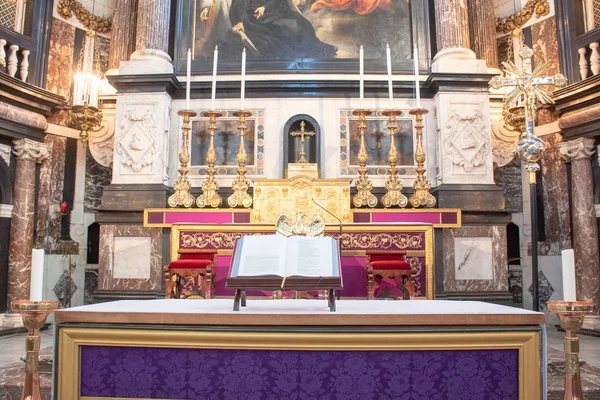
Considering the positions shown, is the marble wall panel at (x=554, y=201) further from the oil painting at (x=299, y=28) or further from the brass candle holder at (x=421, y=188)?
the oil painting at (x=299, y=28)

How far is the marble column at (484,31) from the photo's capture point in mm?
10461

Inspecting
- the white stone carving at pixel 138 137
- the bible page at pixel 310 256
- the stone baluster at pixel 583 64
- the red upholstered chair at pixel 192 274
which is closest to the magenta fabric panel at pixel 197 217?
the red upholstered chair at pixel 192 274

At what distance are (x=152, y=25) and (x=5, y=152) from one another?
3280 millimetres

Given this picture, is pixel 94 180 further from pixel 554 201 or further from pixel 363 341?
pixel 363 341

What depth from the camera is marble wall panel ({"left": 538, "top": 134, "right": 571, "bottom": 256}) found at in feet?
30.2

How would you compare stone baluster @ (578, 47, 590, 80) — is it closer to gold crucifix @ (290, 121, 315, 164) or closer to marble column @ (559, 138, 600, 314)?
marble column @ (559, 138, 600, 314)

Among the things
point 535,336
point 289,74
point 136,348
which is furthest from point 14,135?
point 535,336

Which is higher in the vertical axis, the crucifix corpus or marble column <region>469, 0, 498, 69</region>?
marble column <region>469, 0, 498, 69</region>

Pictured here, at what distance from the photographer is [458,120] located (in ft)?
29.3

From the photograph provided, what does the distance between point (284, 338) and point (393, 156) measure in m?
5.88

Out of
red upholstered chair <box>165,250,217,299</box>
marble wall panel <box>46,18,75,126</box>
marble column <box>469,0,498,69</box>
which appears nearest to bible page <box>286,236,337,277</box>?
red upholstered chair <box>165,250,217,299</box>

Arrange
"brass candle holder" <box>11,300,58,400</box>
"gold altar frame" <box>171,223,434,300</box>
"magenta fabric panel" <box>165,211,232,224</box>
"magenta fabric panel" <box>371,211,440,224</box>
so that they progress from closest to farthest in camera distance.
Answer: "brass candle holder" <box>11,300,58,400</box>, "gold altar frame" <box>171,223,434,300</box>, "magenta fabric panel" <box>371,211,440,224</box>, "magenta fabric panel" <box>165,211,232,224</box>

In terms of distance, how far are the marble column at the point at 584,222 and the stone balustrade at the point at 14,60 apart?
369 inches

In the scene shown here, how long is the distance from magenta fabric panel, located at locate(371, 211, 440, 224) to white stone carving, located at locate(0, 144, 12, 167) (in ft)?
19.8
